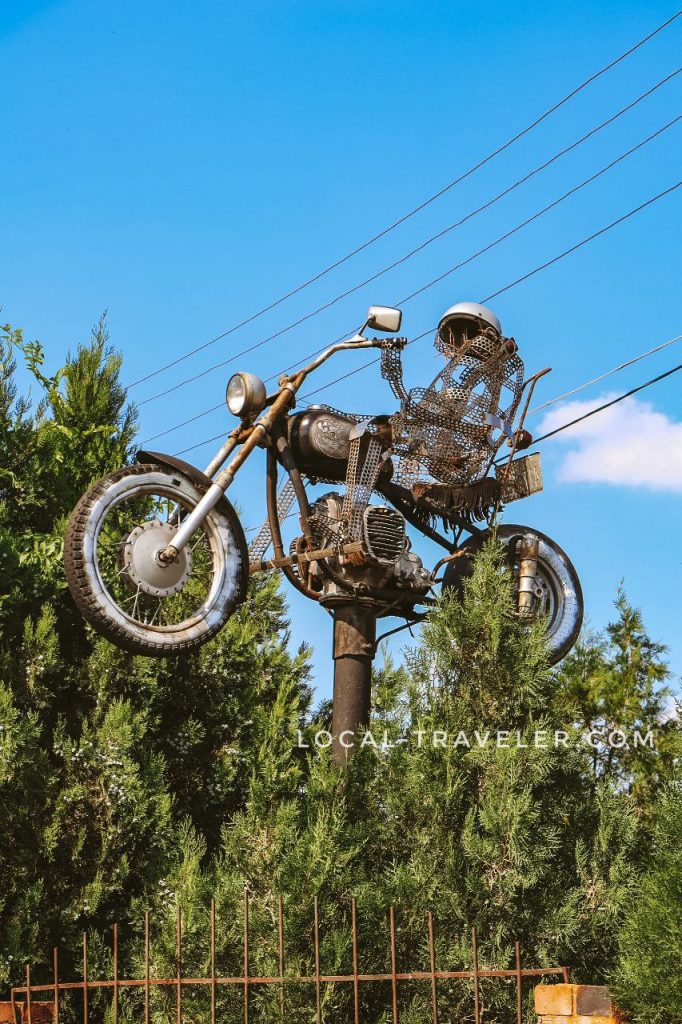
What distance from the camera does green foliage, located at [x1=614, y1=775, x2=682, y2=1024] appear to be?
580 cm

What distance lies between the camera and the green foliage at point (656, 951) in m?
5.80

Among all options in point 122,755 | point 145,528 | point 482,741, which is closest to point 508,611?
point 482,741

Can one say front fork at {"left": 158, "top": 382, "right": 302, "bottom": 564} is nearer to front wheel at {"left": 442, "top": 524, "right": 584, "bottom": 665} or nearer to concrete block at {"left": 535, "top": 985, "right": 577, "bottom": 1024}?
front wheel at {"left": 442, "top": 524, "right": 584, "bottom": 665}

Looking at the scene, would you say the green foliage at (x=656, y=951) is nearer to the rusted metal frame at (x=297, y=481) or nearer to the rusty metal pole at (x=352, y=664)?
the rusty metal pole at (x=352, y=664)

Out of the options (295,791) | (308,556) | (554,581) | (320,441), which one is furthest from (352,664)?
(295,791)

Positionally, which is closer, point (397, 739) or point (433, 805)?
point (433, 805)

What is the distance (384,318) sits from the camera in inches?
352

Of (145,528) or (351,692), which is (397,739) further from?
(145,528)

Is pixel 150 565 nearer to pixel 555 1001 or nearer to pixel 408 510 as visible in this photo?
pixel 408 510

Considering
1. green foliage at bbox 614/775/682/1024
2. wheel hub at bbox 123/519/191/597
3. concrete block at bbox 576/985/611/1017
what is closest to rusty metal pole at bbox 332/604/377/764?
wheel hub at bbox 123/519/191/597

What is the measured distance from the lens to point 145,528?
754 centimetres

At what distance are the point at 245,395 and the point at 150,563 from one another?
1466 mm

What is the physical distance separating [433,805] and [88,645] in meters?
5.53

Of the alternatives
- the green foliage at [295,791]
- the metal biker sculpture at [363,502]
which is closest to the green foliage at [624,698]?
the green foliage at [295,791]
